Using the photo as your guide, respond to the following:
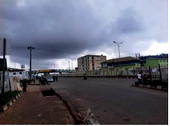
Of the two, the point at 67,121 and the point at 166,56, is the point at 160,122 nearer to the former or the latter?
the point at 166,56

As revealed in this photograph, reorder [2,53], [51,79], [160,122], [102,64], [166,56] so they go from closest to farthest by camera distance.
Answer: [166,56], [160,122], [2,53], [51,79], [102,64]

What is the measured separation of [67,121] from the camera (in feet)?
17.5

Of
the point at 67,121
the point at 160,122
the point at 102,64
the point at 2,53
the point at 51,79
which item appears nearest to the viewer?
the point at 160,122

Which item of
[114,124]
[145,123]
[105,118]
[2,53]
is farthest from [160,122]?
[2,53]

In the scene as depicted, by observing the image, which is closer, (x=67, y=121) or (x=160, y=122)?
(x=160, y=122)

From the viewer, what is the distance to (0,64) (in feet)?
24.0

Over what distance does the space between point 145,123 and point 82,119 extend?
1566 mm

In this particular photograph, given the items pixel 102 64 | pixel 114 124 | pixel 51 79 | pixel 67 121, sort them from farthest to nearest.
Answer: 1. pixel 102 64
2. pixel 51 79
3. pixel 67 121
4. pixel 114 124

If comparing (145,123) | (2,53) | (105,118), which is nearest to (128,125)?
(145,123)

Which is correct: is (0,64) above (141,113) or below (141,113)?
above

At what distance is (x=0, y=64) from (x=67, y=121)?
3.47 meters

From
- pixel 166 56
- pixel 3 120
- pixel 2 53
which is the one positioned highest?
pixel 2 53

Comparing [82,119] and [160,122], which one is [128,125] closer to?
[160,122]

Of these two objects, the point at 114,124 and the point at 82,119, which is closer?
the point at 114,124
